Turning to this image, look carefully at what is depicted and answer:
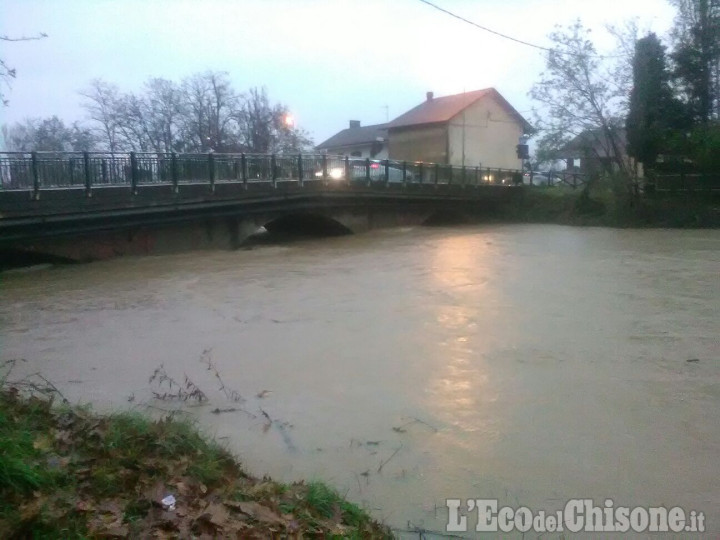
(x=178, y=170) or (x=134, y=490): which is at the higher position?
(x=178, y=170)

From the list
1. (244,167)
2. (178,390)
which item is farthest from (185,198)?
(178,390)

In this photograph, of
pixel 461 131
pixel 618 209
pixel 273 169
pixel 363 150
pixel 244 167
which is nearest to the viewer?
pixel 244 167

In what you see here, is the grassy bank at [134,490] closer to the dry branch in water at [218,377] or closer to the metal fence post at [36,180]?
the dry branch in water at [218,377]

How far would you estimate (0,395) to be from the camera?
559 cm

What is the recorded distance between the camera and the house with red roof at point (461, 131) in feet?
165

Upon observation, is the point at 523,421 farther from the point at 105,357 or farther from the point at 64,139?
the point at 64,139

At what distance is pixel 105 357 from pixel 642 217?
29977mm

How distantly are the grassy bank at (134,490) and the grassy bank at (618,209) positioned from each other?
3237cm

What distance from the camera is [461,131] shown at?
5075 centimetres

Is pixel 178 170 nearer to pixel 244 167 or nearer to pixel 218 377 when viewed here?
pixel 244 167

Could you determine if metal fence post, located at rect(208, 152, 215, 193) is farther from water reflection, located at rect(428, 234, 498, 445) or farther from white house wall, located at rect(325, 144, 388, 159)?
white house wall, located at rect(325, 144, 388, 159)

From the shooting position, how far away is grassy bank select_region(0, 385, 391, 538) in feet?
11.7

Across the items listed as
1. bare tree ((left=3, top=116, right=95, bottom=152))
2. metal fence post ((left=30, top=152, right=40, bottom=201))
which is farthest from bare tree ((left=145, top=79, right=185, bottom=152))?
metal fence post ((left=30, top=152, right=40, bottom=201))

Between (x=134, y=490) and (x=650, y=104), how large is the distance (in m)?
36.2
